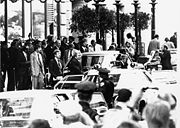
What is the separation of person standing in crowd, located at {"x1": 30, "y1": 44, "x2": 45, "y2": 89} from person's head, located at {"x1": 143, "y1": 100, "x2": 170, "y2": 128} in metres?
13.3

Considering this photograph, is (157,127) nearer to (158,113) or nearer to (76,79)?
(158,113)

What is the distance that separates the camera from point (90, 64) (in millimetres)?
21391

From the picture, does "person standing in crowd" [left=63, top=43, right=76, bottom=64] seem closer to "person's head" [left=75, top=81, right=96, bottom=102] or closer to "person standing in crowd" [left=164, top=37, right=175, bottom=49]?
"person standing in crowd" [left=164, top=37, right=175, bottom=49]

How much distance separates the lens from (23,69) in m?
20.7

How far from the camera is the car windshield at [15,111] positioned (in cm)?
1023

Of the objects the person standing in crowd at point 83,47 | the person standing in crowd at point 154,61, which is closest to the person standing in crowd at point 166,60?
the person standing in crowd at point 154,61

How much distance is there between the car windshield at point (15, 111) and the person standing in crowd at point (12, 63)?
9432mm

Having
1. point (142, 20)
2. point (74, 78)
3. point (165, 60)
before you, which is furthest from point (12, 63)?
point (142, 20)

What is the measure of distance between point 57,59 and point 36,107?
388 inches

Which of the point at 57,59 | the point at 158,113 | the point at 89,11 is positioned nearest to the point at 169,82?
the point at 57,59

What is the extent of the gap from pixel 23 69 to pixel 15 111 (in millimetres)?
10223

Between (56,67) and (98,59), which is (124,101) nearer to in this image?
(56,67)

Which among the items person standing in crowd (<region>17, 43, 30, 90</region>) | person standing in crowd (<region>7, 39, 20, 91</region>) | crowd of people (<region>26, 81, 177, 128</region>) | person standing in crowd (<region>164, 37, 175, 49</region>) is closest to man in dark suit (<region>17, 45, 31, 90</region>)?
person standing in crowd (<region>17, 43, 30, 90</region>)

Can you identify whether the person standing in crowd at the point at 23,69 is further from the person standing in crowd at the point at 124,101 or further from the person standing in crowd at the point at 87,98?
the person standing in crowd at the point at 124,101
